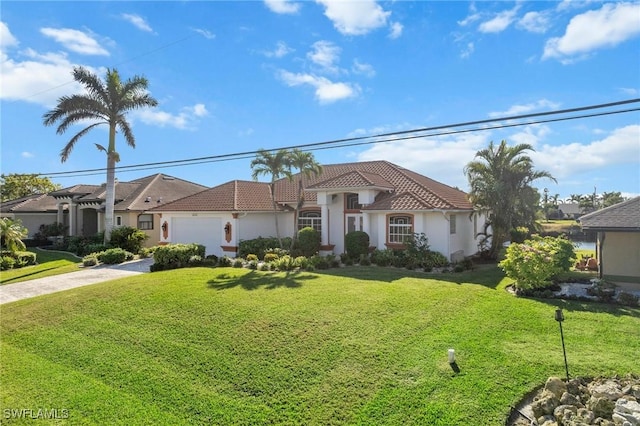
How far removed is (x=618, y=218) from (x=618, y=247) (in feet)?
3.90

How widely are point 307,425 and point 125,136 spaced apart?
26.2 meters

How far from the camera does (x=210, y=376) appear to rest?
332 inches

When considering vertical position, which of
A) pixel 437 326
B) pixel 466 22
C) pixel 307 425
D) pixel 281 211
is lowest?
pixel 307 425

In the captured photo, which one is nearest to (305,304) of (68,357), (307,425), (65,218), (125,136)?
(307,425)

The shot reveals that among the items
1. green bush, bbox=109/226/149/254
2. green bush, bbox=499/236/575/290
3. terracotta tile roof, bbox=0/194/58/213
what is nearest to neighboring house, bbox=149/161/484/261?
green bush, bbox=109/226/149/254

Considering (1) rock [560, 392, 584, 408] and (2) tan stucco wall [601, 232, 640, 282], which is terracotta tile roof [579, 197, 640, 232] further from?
(1) rock [560, 392, 584, 408]

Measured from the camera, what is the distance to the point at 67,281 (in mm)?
17906

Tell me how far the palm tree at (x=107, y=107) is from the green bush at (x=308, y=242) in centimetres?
1367

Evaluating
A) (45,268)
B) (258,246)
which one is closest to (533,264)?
(258,246)

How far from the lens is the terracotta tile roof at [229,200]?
970 inches

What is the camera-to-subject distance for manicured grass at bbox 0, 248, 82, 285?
19847 millimetres

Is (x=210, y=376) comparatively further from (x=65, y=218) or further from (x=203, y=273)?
(x=65, y=218)

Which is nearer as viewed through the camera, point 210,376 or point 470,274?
point 210,376

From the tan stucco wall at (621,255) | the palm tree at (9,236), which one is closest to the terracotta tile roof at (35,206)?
the palm tree at (9,236)
